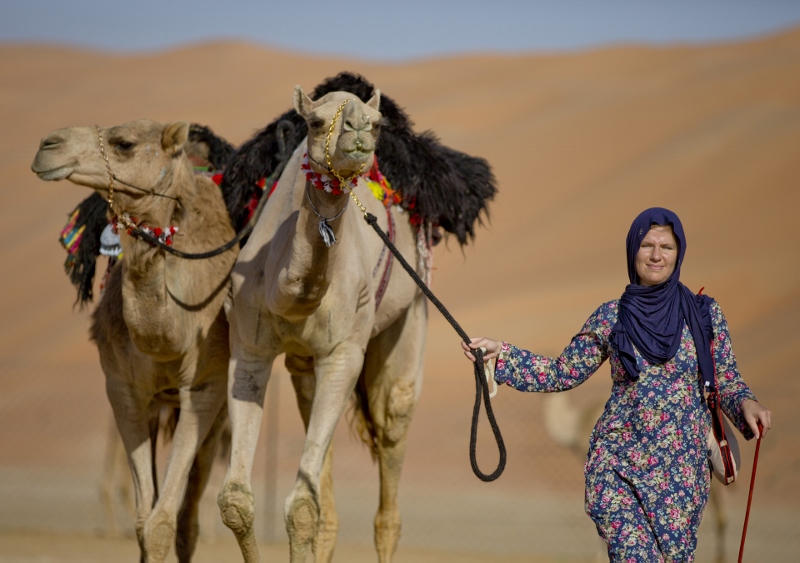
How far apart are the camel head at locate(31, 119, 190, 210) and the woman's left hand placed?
302cm

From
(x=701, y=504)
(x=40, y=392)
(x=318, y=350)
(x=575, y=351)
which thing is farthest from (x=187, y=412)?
(x=40, y=392)

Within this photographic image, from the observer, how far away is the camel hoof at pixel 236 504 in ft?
19.3

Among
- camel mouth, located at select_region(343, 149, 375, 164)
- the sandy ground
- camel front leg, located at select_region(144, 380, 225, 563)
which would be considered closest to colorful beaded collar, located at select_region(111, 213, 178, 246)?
camel front leg, located at select_region(144, 380, 225, 563)

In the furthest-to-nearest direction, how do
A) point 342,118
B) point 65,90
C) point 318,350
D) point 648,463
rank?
point 65,90, point 318,350, point 342,118, point 648,463

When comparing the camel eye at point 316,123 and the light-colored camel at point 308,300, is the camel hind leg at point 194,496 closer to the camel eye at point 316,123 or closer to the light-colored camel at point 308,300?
the light-colored camel at point 308,300

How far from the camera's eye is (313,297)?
5719 mm

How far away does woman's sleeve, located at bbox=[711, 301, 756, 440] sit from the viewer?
4809mm

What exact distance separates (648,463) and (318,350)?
185cm

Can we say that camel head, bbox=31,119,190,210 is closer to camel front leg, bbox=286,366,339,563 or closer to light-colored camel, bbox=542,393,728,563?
camel front leg, bbox=286,366,339,563

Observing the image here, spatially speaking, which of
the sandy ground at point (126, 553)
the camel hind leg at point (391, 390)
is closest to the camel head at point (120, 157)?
the camel hind leg at point (391, 390)

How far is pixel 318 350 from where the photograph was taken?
6.06m

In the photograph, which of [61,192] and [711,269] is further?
[61,192]

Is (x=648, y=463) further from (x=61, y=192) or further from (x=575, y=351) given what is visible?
(x=61, y=192)

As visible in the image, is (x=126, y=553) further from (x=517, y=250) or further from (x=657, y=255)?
(x=517, y=250)
